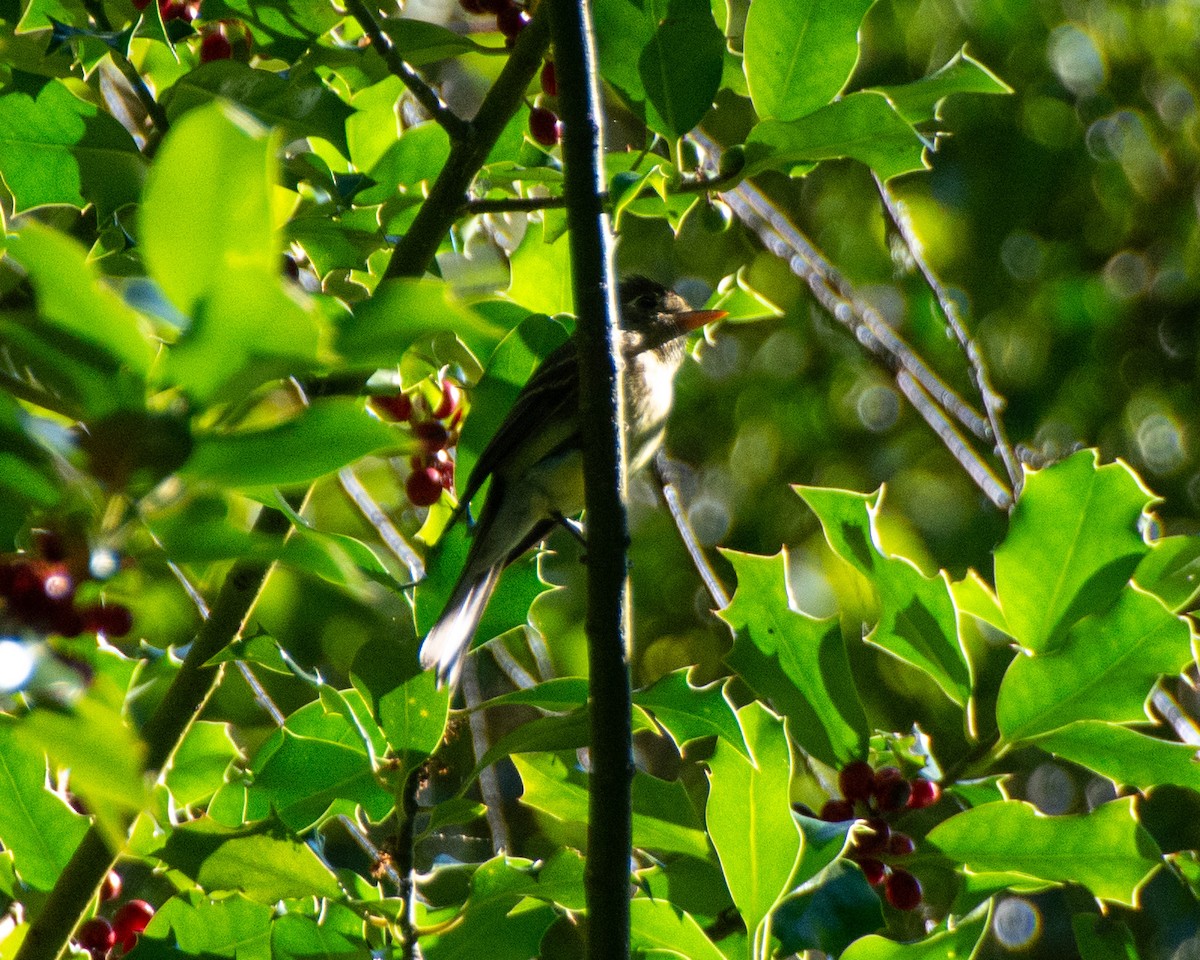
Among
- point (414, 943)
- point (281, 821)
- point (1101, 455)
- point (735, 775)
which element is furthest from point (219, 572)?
point (1101, 455)

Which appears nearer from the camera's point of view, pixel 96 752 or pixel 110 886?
pixel 96 752

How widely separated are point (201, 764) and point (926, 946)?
52.2 inches

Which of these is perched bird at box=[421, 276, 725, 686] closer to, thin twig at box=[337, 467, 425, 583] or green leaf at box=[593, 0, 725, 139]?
thin twig at box=[337, 467, 425, 583]

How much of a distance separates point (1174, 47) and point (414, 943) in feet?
18.5

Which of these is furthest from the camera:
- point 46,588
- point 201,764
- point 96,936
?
point 201,764

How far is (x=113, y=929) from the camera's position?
230 centimetres

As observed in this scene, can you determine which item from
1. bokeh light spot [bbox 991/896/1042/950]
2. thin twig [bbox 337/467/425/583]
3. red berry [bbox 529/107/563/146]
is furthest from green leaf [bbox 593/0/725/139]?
bokeh light spot [bbox 991/896/1042/950]

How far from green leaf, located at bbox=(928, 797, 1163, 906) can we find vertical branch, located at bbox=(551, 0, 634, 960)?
1.87 feet

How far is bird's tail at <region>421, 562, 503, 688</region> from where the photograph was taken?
227cm

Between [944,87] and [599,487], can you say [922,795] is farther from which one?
[944,87]

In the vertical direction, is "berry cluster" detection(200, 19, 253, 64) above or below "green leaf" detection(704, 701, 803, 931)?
above

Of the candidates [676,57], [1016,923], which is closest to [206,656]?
[676,57]

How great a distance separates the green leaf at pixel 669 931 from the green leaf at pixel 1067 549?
70 cm

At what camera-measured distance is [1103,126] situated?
20.2ft
